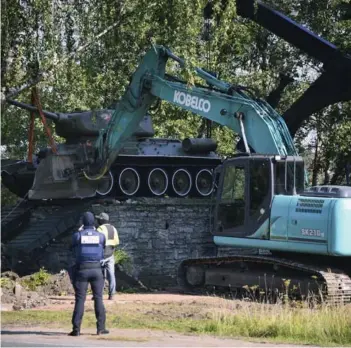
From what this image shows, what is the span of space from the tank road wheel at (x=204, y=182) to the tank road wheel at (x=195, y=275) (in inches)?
294

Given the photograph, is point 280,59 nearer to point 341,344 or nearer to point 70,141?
point 70,141

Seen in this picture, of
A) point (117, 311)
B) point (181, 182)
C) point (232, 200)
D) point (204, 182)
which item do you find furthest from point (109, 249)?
point (204, 182)

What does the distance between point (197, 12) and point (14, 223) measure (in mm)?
10107

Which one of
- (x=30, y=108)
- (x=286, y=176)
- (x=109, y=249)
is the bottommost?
(x=109, y=249)

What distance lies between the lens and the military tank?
2562 centimetres

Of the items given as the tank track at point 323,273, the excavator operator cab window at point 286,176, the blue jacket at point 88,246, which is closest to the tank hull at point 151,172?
the tank track at point 323,273

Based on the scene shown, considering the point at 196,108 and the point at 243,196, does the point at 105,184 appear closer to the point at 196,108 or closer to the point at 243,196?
the point at 196,108

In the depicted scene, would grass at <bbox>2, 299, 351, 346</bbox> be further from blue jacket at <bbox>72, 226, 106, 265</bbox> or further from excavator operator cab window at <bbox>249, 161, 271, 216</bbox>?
excavator operator cab window at <bbox>249, 161, 271, 216</bbox>

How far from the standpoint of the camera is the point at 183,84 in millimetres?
21484

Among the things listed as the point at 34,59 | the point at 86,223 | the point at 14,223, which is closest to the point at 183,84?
the point at 34,59

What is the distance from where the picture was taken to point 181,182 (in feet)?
89.8

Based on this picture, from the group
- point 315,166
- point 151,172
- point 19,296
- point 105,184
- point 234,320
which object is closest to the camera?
point 234,320

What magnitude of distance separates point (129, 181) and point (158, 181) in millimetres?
1147

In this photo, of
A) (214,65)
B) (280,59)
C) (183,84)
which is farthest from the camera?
(280,59)
